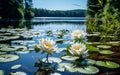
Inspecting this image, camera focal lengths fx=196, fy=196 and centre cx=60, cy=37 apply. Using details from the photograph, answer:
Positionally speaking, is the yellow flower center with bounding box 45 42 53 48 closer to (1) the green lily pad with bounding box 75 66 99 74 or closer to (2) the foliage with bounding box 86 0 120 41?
(1) the green lily pad with bounding box 75 66 99 74

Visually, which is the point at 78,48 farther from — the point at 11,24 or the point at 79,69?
the point at 11,24


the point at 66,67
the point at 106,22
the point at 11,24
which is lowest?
the point at 11,24

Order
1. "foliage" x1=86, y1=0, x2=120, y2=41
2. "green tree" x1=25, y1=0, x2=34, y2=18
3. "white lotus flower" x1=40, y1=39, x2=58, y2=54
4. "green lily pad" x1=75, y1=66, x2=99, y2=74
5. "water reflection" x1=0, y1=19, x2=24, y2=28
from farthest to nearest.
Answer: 1. "green tree" x1=25, y1=0, x2=34, y2=18
2. "water reflection" x1=0, y1=19, x2=24, y2=28
3. "foliage" x1=86, y1=0, x2=120, y2=41
4. "white lotus flower" x1=40, y1=39, x2=58, y2=54
5. "green lily pad" x1=75, y1=66, x2=99, y2=74

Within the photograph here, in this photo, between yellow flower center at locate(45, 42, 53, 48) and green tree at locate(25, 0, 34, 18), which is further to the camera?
green tree at locate(25, 0, 34, 18)

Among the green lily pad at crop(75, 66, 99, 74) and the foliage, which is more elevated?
the foliage

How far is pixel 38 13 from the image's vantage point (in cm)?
8625

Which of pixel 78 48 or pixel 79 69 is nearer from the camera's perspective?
pixel 79 69

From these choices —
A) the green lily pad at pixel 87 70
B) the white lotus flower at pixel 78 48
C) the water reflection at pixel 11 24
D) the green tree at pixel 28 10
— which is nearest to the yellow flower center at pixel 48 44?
the white lotus flower at pixel 78 48

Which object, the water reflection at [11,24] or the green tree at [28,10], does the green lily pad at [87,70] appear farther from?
the green tree at [28,10]

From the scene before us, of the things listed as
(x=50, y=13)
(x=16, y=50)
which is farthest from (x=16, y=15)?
(x=50, y=13)

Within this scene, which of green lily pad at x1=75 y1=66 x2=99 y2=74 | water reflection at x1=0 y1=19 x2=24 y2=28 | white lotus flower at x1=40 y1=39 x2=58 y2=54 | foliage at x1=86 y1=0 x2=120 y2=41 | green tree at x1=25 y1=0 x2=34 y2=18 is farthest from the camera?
green tree at x1=25 y1=0 x2=34 y2=18

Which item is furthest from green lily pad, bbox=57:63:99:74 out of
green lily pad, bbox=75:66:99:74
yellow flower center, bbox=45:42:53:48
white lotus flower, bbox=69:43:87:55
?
yellow flower center, bbox=45:42:53:48

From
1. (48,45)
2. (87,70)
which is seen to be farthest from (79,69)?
(48,45)

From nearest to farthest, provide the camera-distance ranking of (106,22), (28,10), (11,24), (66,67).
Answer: (66,67)
(106,22)
(11,24)
(28,10)
